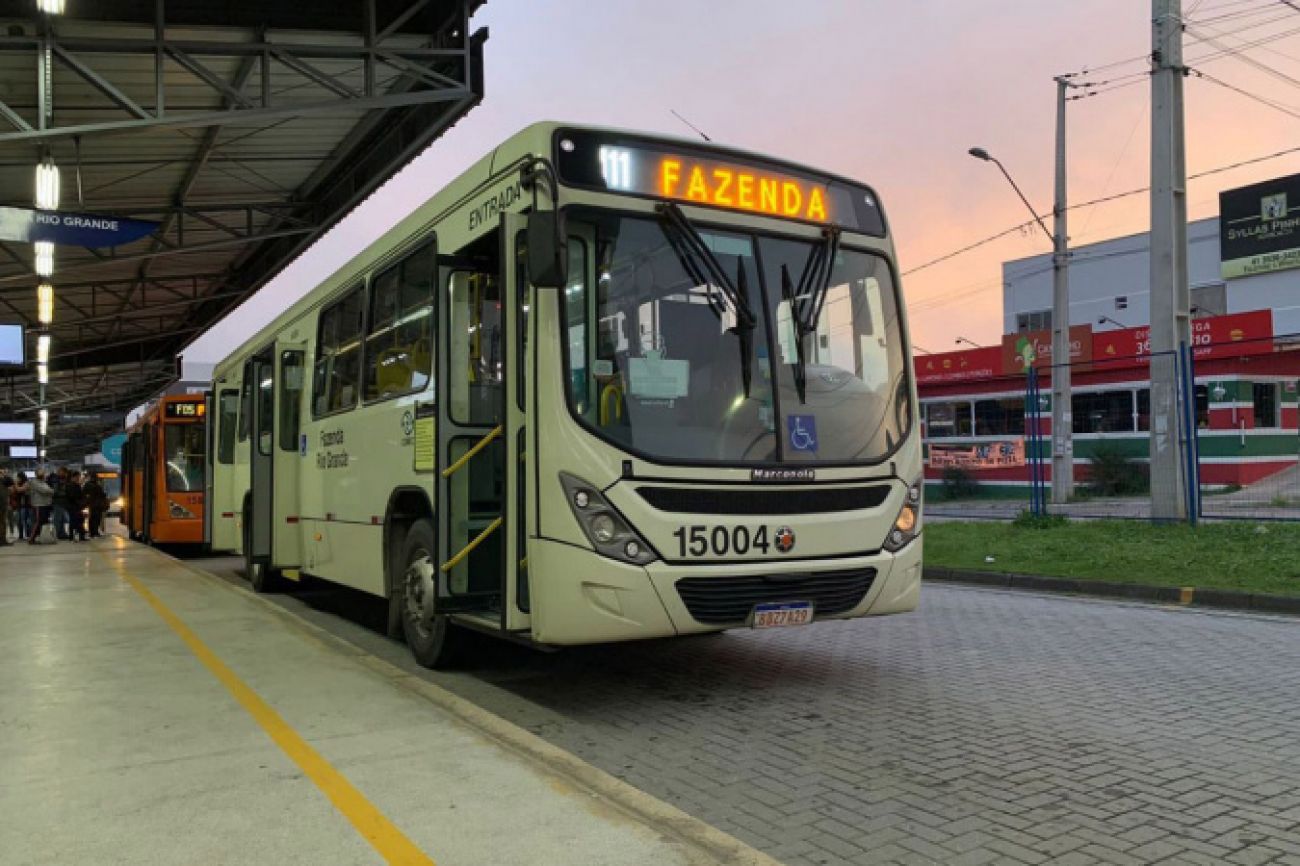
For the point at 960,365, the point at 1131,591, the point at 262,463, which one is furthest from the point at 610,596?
the point at 960,365

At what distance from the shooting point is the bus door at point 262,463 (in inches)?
433

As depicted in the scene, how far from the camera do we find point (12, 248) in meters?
18.5

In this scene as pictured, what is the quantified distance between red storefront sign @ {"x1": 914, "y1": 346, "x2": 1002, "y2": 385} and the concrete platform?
1123 inches

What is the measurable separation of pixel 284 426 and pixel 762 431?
22.0 feet

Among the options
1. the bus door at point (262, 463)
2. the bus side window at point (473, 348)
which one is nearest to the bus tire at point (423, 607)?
the bus side window at point (473, 348)

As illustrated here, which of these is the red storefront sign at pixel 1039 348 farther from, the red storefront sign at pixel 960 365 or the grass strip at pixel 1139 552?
the grass strip at pixel 1139 552

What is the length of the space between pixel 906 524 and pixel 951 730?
4.43 ft

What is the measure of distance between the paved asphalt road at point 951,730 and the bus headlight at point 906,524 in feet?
3.20

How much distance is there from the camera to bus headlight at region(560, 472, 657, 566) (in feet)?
17.0

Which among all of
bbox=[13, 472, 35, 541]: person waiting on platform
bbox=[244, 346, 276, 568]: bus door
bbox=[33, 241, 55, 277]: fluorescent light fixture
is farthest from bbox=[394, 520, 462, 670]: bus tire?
bbox=[13, 472, 35, 541]: person waiting on platform

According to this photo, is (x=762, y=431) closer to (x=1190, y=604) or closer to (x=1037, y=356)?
(x=1190, y=604)

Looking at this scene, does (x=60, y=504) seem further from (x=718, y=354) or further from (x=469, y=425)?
(x=718, y=354)

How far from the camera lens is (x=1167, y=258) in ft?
50.6

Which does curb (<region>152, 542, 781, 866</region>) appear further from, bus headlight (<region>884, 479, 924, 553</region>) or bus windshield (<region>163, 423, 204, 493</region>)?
bus windshield (<region>163, 423, 204, 493</region>)
